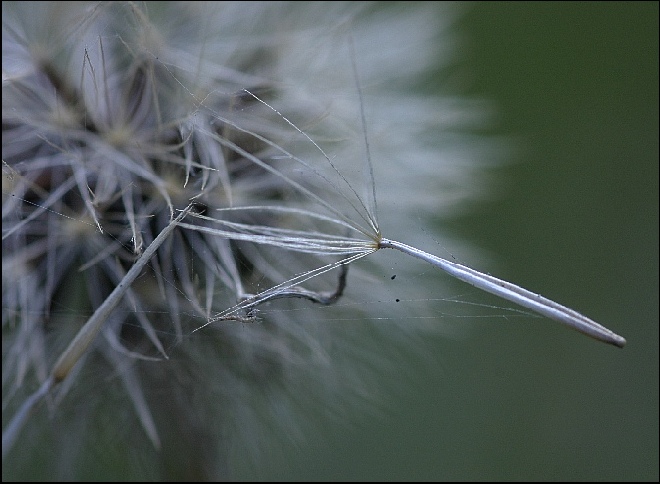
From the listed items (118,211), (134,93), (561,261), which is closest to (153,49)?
(134,93)

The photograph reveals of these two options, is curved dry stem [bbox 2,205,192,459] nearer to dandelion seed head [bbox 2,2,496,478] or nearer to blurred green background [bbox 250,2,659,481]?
dandelion seed head [bbox 2,2,496,478]

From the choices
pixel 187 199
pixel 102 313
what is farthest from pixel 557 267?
pixel 102 313

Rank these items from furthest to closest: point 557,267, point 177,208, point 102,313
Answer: point 557,267
point 177,208
point 102,313

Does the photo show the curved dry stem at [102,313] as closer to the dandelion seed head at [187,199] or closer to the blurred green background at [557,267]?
the dandelion seed head at [187,199]

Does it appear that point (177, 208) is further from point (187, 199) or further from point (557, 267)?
point (557, 267)

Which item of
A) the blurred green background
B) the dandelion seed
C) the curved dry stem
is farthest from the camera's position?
the blurred green background

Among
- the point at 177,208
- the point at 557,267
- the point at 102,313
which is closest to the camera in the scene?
the point at 102,313

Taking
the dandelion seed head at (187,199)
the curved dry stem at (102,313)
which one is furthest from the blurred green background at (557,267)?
the curved dry stem at (102,313)

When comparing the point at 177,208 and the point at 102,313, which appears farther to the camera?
the point at 177,208

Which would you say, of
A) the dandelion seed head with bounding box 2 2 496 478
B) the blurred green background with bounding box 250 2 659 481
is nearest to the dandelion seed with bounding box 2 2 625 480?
the dandelion seed head with bounding box 2 2 496 478
